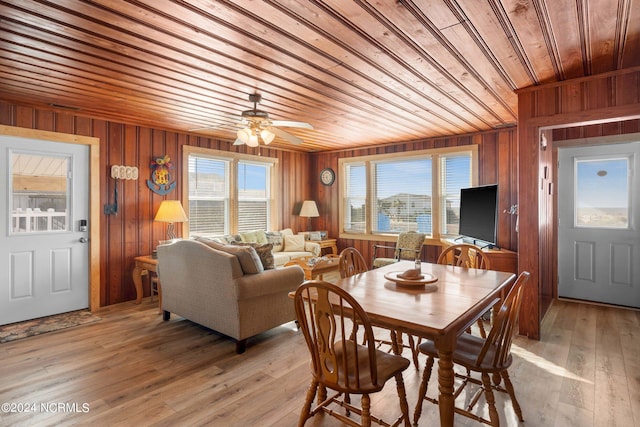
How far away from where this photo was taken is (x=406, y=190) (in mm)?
6113

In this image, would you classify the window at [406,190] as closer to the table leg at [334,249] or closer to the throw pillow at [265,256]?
the table leg at [334,249]

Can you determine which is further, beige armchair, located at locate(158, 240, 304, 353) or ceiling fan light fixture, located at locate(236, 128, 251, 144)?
ceiling fan light fixture, located at locate(236, 128, 251, 144)

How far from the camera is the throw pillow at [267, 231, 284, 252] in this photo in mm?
6055

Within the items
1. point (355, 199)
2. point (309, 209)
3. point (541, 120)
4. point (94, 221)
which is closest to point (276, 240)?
point (309, 209)

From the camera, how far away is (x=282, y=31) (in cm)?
221

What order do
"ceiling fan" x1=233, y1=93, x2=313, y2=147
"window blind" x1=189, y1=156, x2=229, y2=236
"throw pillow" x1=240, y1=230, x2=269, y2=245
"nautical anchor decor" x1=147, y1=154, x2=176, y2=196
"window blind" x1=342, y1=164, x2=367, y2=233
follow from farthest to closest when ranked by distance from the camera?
"window blind" x1=342, y1=164, x2=367, y2=233 → "throw pillow" x1=240, y1=230, x2=269, y2=245 → "window blind" x1=189, y1=156, x2=229, y2=236 → "nautical anchor decor" x1=147, y1=154, x2=176, y2=196 → "ceiling fan" x1=233, y1=93, x2=313, y2=147

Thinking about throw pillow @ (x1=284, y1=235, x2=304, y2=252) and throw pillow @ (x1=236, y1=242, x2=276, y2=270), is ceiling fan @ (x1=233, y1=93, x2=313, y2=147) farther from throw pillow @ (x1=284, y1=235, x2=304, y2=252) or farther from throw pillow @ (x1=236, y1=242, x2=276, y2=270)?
throw pillow @ (x1=284, y1=235, x2=304, y2=252)

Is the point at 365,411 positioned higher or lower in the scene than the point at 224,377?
higher

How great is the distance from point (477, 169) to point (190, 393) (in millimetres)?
4721

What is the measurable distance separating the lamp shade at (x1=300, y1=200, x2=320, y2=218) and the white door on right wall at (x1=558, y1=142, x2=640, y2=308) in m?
3.91

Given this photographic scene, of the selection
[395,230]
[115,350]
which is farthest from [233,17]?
[395,230]

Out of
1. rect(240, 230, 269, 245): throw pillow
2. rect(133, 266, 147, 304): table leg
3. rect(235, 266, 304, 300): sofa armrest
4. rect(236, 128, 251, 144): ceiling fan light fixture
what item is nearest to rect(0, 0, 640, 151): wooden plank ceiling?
rect(236, 128, 251, 144): ceiling fan light fixture

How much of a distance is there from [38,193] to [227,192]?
2495 mm

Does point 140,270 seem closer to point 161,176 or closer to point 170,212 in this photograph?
point 170,212
